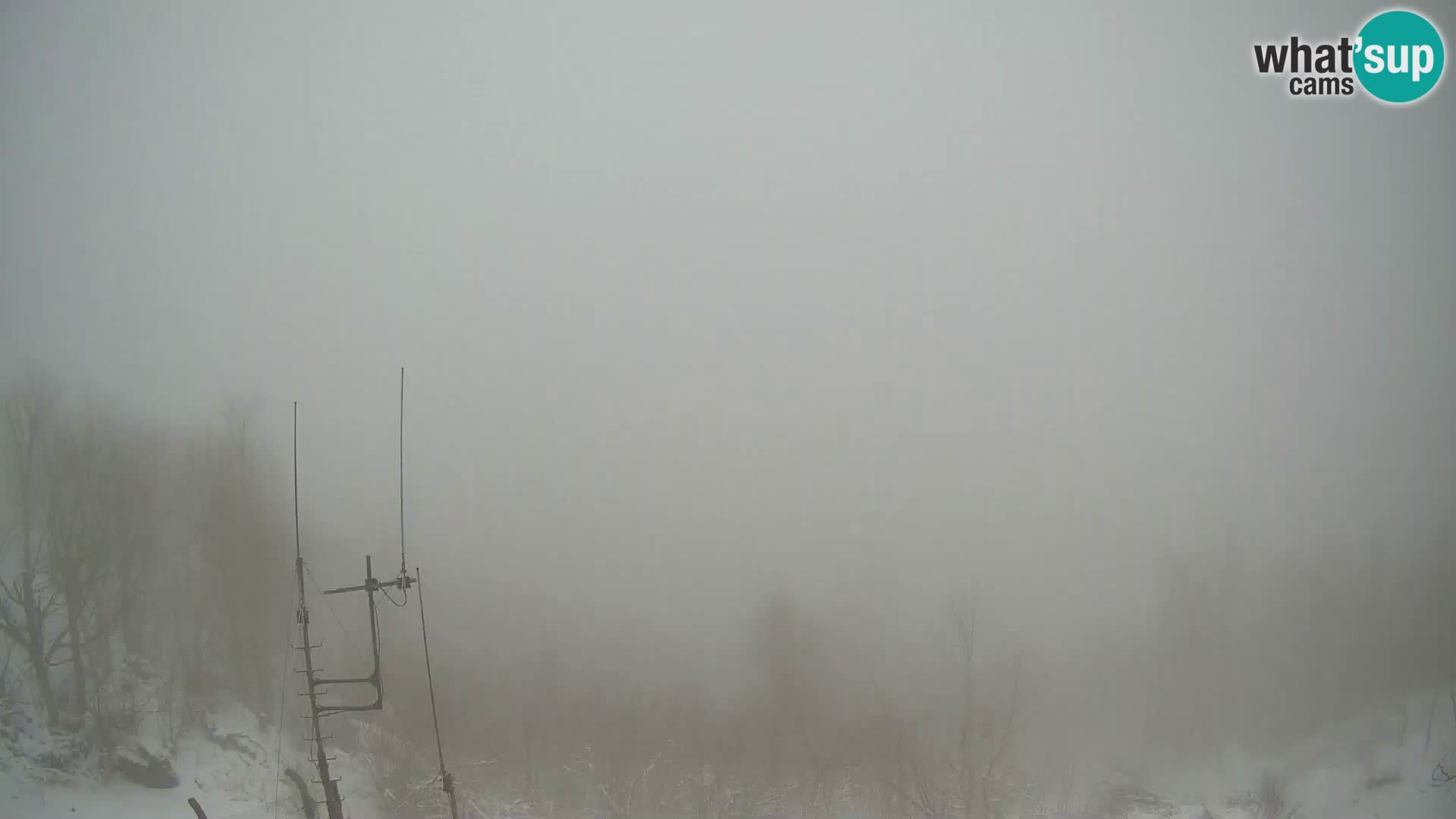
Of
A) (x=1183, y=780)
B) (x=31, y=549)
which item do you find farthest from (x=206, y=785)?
(x=1183, y=780)

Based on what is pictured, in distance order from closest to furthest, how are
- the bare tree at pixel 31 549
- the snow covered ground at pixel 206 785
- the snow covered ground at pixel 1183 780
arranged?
the snow covered ground at pixel 206 785 → the snow covered ground at pixel 1183 780 → the bare tree at pixel 31 549

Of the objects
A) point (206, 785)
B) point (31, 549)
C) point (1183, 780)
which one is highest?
point (31, 549)

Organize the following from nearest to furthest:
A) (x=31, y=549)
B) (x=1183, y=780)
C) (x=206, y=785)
→ 1. (x=206, y=785)
2. (x=31, y=549)
3. (x=1183, y=780)

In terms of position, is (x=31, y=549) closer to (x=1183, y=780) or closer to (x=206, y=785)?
(x=206, y=785)

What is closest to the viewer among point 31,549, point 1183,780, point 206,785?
point 206,785

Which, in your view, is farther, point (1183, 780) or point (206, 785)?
point (1183, 780)

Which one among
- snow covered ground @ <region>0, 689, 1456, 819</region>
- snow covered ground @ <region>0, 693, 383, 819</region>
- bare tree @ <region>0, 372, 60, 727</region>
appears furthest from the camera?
bare tree @ <region>0, 372, 60, 727</region>

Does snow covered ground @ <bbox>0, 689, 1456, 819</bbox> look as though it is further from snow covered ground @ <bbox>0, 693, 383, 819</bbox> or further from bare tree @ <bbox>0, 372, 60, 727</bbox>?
bare tree @ <bbox>0, 372, 60, 727</bbox>

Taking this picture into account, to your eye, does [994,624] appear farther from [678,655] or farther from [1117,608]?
[678,655]

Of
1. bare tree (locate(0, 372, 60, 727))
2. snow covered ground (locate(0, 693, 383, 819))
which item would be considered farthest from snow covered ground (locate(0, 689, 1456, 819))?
bare tree (locate(0, 372, 60, 727))

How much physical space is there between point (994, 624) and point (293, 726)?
180 feet

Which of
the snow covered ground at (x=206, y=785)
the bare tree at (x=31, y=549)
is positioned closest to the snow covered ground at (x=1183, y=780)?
the snow covered ground at (x=206, y=785)

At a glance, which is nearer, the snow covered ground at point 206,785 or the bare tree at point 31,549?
the snow covered ground at point 206,785

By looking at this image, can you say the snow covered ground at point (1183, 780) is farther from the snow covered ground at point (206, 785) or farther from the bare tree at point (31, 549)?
the bare tree at point (31, 549)
